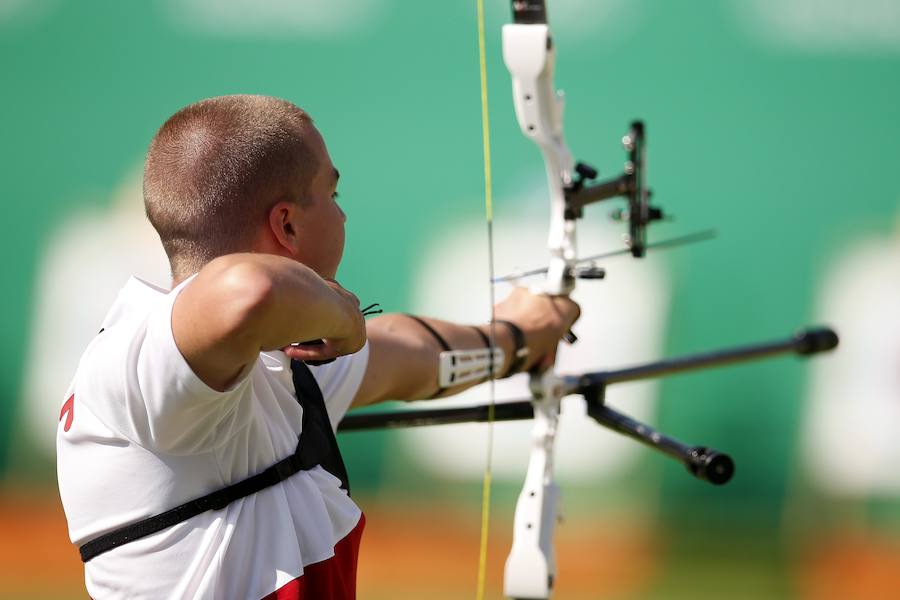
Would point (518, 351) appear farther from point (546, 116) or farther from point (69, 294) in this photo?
point (69, 294)

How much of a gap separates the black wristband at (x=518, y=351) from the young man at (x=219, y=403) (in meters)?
0.47

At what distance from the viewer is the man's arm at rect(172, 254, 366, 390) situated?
75 cm

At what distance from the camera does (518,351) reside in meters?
1.44

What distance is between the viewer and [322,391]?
1.13 m

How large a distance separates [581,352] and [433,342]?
1.32m

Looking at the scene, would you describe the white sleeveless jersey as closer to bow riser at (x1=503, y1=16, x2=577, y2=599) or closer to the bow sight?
bow riser at (x1=503, y1=16, x2=577, y2=599)

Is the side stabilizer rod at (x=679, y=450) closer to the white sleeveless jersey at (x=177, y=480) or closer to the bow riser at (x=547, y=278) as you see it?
the bow riser at (x=547, y=278)

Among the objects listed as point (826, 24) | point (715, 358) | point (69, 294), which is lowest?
point (69, 294)

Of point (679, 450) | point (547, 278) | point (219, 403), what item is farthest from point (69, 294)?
point (219, 403)

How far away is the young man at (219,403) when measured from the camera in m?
→ 0.81

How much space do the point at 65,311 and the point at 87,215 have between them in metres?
0.26

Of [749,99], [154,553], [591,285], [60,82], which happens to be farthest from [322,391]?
[60,82]

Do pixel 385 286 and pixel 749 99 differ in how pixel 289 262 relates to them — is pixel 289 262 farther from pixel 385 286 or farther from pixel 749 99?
pixel 749 99

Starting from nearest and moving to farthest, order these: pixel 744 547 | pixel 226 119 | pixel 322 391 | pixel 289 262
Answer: pixel 289 262, pixel 226 119, pixel 322 391, pixel 744 547
